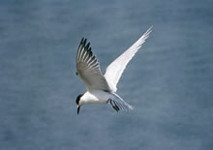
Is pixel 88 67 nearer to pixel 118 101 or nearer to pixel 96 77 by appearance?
pixel 96 77

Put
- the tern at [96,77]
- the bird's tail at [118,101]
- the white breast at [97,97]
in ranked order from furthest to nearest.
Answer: the white breast at [97,97]
the tern at [96,77]
the bird's tail at [118,101]

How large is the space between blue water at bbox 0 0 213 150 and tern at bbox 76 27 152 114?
35.4 inches

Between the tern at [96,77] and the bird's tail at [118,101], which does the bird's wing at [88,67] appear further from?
the bird's tail at [118,101]

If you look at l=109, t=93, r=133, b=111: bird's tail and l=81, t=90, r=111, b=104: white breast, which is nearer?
l=109, t=93, r=133, b=111: bird's tail

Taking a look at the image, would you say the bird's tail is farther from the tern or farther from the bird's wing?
the bird's wing

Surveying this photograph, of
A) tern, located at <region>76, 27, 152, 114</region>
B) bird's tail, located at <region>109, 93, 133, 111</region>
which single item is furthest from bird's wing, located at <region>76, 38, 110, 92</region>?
bird's tail, located at <region>109, 93, 133, 111</region>

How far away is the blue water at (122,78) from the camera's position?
28.9 feet

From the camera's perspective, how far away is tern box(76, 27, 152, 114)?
290 inches

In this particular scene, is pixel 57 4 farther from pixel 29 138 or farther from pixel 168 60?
pixel 29 138

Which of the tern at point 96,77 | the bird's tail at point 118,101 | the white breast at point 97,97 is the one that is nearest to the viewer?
the bird's tail at point 118,101

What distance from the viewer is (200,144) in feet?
28.5

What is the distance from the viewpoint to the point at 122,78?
9.63 meters

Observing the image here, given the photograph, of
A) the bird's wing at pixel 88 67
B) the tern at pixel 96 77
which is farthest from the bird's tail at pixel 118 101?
the bird's wing at pixel 88 67

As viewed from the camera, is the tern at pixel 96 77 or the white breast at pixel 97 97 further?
the white breast at pixel 97 97
